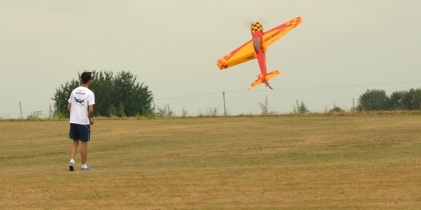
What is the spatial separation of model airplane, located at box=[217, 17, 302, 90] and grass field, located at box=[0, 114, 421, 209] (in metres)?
1.94

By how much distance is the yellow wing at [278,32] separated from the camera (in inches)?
1217

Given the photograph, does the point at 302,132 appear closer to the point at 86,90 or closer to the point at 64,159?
the point at 64,159

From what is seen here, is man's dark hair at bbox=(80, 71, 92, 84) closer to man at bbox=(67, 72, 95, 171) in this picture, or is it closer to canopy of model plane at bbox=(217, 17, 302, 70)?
man at bbox=(67, 72, 95, 171)

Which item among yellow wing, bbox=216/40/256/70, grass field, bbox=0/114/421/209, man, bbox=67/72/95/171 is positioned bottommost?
grass field, bbox=0/114/421/209

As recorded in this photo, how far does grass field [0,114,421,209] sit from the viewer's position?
540 inches

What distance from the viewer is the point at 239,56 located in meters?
31.4

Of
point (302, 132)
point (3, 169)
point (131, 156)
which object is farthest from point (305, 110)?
point (3, 169)

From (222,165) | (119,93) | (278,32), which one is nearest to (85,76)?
(222,165)

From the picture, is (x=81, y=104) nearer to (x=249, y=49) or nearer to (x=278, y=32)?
(x=249, y=49)

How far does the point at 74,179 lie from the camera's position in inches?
613

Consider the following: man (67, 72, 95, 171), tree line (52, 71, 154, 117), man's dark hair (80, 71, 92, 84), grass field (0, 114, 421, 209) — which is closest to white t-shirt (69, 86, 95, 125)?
man (67, 72, 95, 171)

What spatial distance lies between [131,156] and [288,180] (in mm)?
7156

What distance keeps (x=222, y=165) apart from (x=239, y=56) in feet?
43.3

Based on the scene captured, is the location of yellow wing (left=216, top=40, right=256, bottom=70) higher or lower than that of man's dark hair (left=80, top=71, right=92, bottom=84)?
higher
